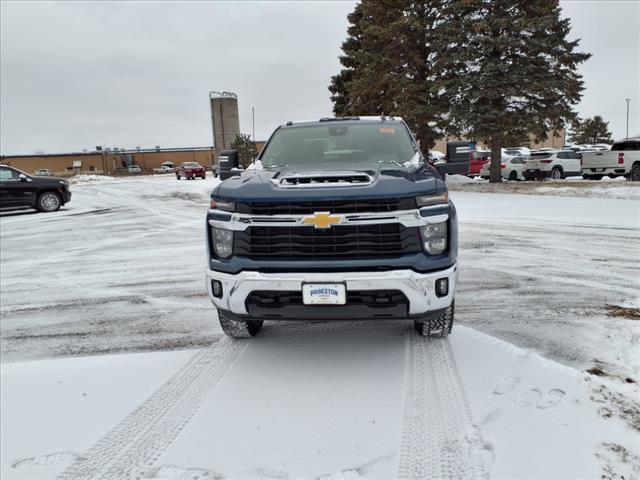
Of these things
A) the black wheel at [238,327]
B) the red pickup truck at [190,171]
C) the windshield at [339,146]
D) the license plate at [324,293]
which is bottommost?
the black wheel at [238,327]

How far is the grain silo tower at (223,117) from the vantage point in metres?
67.5

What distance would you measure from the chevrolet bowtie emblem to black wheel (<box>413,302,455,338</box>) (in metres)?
1.19

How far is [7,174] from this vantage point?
15266 mm

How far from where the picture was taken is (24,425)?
314cm

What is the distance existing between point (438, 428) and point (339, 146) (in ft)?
9.81

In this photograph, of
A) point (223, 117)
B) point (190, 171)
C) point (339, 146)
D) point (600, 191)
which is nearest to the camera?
point (339, 146)

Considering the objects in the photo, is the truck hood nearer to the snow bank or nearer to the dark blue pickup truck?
the dark blue pickup truck

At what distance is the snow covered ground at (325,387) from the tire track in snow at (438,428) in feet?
0.03

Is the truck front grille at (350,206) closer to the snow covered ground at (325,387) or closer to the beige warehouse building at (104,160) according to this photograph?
the snow covered ground at (325,387)

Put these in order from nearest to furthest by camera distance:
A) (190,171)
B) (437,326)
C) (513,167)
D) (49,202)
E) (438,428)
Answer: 1. (438,428)
2. (437,326)
3. (49,202)
4. (513,167)
5. (190,171)

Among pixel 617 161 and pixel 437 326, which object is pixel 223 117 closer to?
pixel 617 161

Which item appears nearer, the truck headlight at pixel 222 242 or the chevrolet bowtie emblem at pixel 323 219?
the chevrolet bowtie emblem at pixel 323 219

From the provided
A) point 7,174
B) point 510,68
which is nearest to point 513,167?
point 510,68

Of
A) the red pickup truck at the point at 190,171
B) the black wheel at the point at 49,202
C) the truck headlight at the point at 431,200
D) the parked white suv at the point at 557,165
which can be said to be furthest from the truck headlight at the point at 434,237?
the red pickup truck at the point at 190,171
